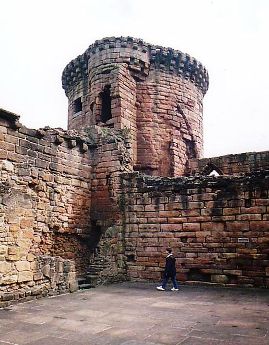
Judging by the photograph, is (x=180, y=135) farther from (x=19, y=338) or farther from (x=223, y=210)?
(x=19, y=338)

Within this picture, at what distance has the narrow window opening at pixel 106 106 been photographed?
1616cm

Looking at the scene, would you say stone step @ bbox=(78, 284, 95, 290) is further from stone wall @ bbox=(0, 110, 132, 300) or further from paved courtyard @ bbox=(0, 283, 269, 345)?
paved courtyard @ bbox=(0, 283, 269, 345)

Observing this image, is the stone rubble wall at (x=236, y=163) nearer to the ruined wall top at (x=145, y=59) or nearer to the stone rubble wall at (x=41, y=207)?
the ruined wall top at (x=145, y=59)

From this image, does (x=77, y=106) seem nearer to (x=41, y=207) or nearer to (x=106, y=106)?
(x=106, y=106)

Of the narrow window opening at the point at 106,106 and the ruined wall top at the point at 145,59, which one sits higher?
the ruined wall top at the point at 145,59

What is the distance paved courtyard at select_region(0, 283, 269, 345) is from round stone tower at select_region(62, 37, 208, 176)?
323 inches

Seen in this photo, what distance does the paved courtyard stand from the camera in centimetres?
509

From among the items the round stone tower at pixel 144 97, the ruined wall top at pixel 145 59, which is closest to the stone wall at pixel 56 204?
the round stone tower at pixel 144 97

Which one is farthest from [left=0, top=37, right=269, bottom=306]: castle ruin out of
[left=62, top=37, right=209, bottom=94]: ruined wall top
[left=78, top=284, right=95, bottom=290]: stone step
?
[left=62, top=37, right=209, bottom=94]: ruined wall top

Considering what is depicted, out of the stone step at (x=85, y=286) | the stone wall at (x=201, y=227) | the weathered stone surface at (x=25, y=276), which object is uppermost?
the stone wall at (x=201, y=227)

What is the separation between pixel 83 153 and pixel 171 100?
6.76 meters

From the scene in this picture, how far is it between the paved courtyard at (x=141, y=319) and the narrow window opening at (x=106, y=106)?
29.5 ft

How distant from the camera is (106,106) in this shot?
650 inches

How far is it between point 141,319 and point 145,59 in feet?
41.9
